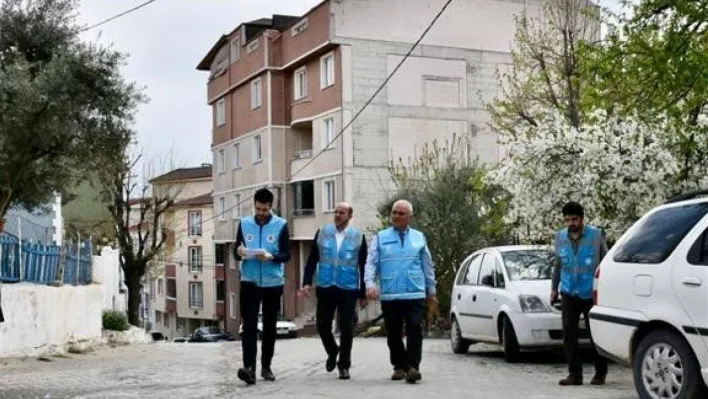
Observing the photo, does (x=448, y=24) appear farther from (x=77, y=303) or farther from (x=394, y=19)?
(x=77, y=303)

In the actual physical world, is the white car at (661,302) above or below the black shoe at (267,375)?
above

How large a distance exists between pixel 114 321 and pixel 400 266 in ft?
42.9

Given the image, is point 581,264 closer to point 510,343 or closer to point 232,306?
point 510,343

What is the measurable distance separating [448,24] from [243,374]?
33.4m

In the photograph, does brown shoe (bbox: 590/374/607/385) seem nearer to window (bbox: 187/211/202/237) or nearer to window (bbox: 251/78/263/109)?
window (bbox: 251/78/263/109)

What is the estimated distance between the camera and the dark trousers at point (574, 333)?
1039cm

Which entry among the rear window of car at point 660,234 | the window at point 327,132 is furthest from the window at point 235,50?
the rear window of car at point 660,234

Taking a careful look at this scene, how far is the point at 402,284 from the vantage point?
34.7 ft

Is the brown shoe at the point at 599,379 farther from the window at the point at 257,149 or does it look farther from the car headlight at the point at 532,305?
the window at the point at 257,149

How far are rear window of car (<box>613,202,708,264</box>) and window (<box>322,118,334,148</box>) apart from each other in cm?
3321

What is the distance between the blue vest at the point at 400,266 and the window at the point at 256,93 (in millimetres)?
37250

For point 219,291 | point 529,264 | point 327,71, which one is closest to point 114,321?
point 529,264

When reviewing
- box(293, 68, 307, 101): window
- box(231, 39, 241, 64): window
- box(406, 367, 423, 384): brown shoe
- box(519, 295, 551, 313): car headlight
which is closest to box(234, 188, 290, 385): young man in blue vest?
box(406, 367, 423, 384): brown shoe

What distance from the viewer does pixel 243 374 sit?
10.4 m
